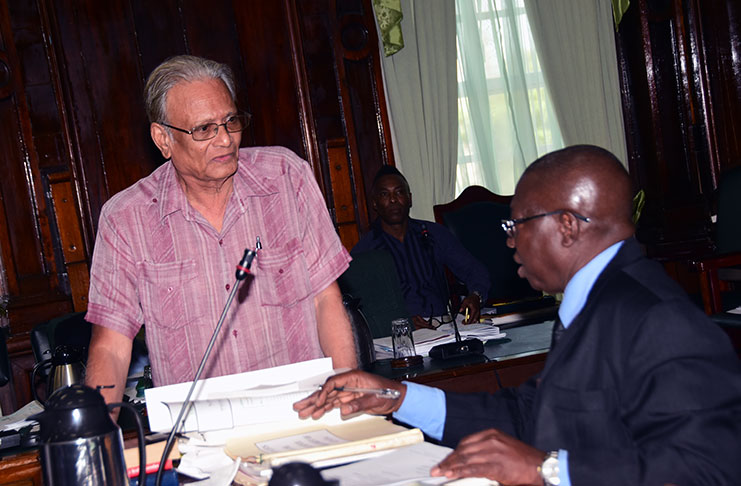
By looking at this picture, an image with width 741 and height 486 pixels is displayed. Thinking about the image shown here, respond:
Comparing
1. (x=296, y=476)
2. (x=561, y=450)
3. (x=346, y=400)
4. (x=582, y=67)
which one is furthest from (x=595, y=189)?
(x=582, y=67)

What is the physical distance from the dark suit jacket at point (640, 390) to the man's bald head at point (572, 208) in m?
0.06

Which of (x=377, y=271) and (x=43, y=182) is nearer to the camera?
(x=377, y=271)

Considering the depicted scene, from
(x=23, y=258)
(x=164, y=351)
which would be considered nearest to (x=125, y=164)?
(x=23, y=258)

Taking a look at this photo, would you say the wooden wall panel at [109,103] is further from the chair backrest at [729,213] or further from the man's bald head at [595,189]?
the man's bald head at [595,189]

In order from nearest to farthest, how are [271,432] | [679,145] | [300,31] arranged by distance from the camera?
[271,432] → [300,31] → [679,145]

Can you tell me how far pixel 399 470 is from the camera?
111cm

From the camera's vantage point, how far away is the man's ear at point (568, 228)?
52.5 inches

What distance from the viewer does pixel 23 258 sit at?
4.53 metres

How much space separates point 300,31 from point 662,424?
426 cm

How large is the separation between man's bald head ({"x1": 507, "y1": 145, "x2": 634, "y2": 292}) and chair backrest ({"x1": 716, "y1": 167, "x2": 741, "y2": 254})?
2.84 metres

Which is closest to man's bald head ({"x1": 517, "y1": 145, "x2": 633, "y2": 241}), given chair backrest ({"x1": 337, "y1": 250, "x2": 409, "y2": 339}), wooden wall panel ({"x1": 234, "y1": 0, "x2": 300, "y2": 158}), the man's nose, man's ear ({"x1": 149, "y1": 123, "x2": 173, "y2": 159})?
the man's nose

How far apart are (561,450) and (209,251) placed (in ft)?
3.54

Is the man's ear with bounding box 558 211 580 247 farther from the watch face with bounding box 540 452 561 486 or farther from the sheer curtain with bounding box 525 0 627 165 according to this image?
the sheer curtain with bounding box 525 0 627 165

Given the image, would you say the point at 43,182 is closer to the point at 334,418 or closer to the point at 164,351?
the point at 164,351
